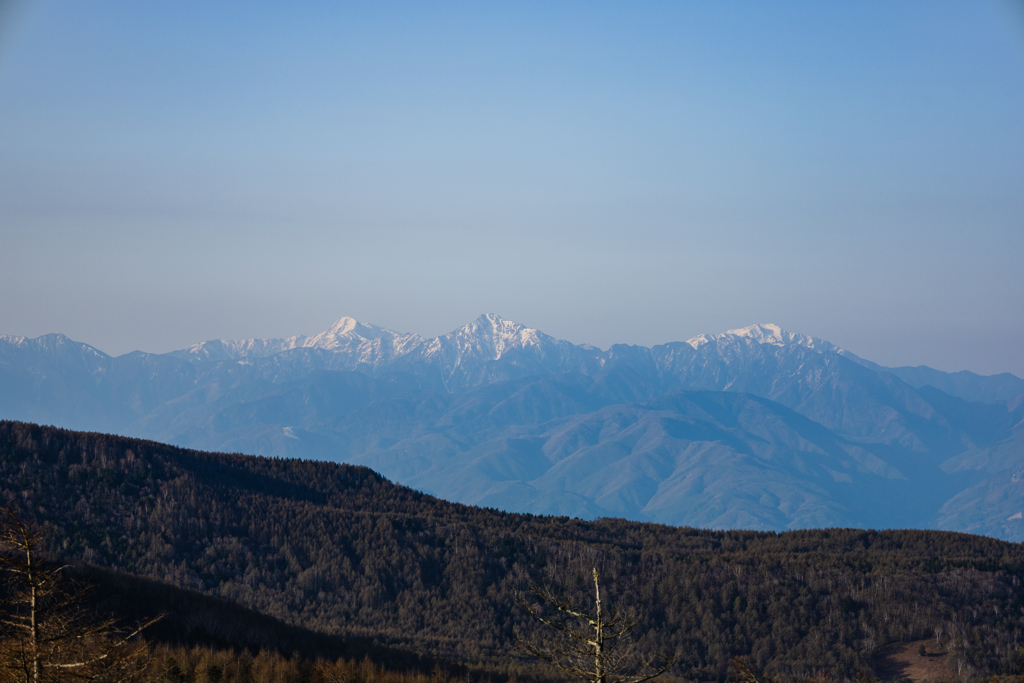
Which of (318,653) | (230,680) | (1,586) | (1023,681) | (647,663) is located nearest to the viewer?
(647,663)

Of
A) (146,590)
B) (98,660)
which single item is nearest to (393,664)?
(146,590)

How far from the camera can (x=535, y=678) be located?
179375mm

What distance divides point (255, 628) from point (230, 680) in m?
56.2

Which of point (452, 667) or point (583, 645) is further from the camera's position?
point (452, 667)

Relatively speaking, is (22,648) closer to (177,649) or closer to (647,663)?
(647,663)

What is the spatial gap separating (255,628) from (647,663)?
485 feet

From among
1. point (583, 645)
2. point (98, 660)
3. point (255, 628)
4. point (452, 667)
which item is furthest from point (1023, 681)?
point (98, 660)

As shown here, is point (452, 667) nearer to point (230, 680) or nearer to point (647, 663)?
point (230, 680)

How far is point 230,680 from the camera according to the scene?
111000 millimetres

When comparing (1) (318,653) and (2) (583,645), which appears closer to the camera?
(2) (583,645)

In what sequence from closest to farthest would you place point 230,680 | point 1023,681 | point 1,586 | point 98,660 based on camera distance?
point 98,660
point 230,680
point 1,586
point 1023,681

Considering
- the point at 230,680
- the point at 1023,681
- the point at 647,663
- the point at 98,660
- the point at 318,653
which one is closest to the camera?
the point at 647,663

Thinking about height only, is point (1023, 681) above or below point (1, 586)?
below

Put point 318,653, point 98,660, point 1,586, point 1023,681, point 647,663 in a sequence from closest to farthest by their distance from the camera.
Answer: point 647,663 < point 98,660 < point 1,586 < point 318,653 < point 1023,681
